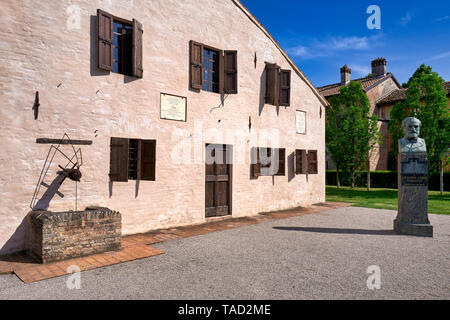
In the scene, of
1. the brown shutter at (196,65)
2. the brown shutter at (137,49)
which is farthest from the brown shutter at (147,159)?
the brown shutter at (196,65)

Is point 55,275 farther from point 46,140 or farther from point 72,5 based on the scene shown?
point 72,5

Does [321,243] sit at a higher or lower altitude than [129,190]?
lower

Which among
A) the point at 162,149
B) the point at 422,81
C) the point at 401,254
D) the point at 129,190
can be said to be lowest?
the point at 401,254

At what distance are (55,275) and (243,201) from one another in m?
5.90

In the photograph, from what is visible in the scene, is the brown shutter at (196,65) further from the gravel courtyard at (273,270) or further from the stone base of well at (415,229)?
the stone base of well at (415,229)

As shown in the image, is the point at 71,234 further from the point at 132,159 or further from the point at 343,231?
the point at 343,231

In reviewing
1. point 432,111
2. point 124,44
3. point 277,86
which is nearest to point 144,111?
point 124,44

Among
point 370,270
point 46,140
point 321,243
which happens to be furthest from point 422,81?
point 46,140

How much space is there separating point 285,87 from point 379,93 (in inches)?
821

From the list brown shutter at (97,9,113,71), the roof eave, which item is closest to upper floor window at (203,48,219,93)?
the roof eave

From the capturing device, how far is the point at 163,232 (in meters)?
7.00

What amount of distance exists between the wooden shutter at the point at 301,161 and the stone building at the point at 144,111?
44cm

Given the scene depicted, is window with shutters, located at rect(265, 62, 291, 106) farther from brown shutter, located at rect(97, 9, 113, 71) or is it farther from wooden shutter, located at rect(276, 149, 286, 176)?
brown shutter, located at rect(97, 9, 113, 71)

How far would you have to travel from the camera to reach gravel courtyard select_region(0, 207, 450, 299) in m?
3.73
